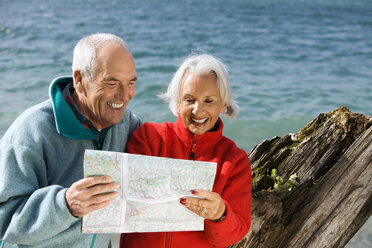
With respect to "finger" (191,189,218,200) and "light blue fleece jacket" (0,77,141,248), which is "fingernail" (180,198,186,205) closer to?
"finger" (191,189,218,200)

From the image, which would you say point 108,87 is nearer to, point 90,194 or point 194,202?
point 90,194

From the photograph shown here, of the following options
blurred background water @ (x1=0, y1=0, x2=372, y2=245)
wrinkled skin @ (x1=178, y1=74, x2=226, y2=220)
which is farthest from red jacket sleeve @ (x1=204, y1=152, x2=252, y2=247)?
blurred background water @ (x1=0, y1=0, x2=372, y2=245)

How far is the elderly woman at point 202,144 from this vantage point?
7.20ft

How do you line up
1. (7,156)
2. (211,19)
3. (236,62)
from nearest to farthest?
(7,156)
(236,62)
(211,19)

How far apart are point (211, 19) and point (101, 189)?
19.3m

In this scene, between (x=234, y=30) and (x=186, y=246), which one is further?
(x=234, y=30)

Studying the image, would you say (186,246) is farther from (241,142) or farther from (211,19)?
(211,19)

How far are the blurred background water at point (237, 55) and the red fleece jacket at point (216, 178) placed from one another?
0.45m

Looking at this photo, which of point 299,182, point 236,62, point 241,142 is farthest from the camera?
point 236,62

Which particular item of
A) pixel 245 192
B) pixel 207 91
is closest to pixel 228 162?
pixel 245 192

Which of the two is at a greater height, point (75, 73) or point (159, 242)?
point (75, 73)

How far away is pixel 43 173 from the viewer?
6.64 feet

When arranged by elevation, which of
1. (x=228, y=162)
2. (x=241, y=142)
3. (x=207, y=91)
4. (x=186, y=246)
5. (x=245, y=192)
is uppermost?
(x=207, y=91)

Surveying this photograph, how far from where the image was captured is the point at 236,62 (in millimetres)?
11812
